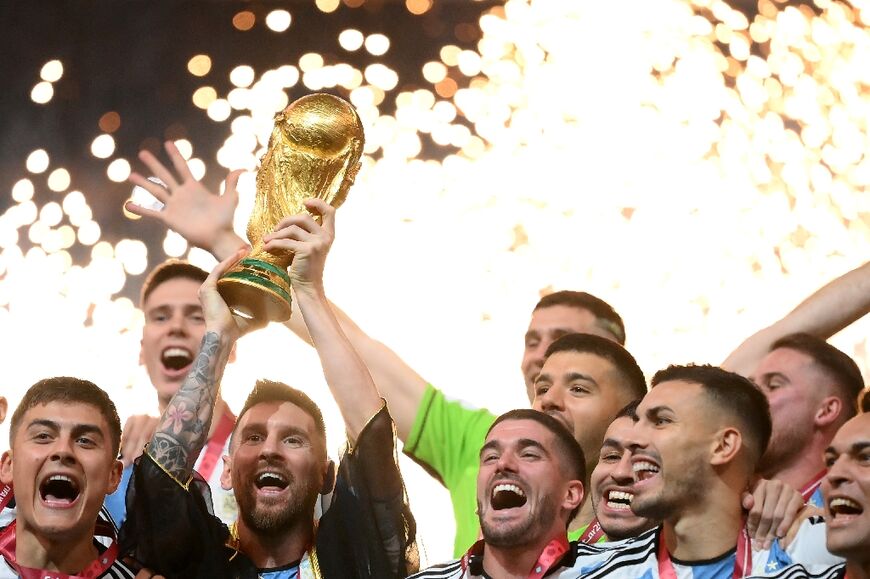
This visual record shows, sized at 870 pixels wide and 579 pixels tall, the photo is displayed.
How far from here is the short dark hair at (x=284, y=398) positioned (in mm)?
4695

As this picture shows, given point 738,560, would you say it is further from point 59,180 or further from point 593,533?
point 59,180

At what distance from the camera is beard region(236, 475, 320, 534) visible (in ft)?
14.8

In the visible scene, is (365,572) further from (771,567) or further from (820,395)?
(820,395)

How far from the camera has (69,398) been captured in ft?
14.5

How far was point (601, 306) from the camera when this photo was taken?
5.23 metres

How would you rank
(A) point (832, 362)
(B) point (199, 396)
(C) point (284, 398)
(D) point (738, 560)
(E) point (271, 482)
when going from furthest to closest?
(A) point (832, 362) → (C) point (284, 398) → (E) point (271, 482) → (B) point (199, 396) → (D) point (738, 560)

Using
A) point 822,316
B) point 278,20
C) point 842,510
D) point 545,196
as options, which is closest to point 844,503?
point 842,510

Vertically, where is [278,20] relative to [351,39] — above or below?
above

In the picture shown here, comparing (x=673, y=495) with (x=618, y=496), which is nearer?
(x=673, y=495)

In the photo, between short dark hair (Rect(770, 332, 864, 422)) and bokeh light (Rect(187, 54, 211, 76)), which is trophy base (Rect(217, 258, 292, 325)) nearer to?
short dark hair (Rect(770, 332, 864, 422))

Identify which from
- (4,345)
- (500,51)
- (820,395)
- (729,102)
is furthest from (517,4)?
(820,395)

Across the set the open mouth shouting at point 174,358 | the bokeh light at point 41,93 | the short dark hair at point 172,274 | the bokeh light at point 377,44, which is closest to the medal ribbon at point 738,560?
the open mouth shouting at point 174,358

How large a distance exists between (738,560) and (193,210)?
1800 millimetres

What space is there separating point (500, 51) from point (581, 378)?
3.29m
